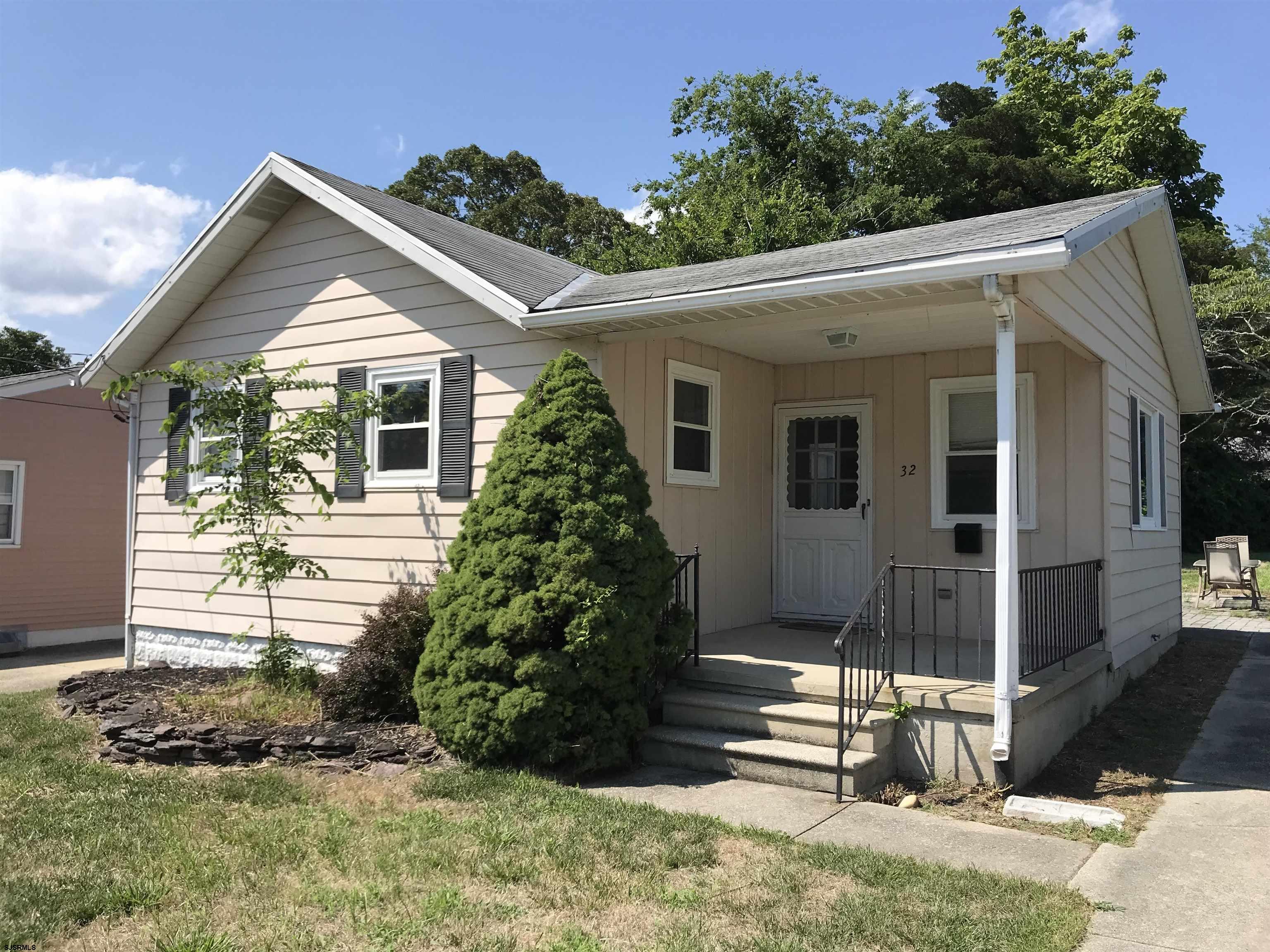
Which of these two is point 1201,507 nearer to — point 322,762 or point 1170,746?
point 1170,746

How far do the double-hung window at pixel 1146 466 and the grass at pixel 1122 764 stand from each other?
65.8 inches

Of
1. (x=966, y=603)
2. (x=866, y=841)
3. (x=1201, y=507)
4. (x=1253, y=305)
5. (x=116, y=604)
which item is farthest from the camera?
(x=1201, y=507)

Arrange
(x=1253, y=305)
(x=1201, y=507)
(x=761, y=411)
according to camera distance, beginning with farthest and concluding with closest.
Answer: (x=1201, y=507) < (x=1253, y=305) < (x=761, y=411)

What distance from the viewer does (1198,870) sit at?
4348 mm

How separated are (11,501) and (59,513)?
2.00ft

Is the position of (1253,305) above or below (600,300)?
above

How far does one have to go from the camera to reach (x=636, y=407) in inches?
291

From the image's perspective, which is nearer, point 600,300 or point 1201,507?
point 600,300

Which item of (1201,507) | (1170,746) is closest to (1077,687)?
(1170,746)

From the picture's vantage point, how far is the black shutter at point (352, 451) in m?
8.27

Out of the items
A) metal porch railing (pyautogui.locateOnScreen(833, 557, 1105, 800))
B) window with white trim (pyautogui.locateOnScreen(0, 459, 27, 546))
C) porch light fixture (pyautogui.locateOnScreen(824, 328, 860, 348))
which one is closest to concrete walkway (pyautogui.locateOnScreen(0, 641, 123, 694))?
window with white trim (pyautogui.locateOnScreen(0, 459, 27, 546))

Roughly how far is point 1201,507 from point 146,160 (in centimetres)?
2548

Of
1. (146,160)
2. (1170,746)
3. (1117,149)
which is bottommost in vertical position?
(1170,746)

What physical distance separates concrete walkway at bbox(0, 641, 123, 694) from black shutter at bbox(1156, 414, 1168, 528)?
12.1 meters
